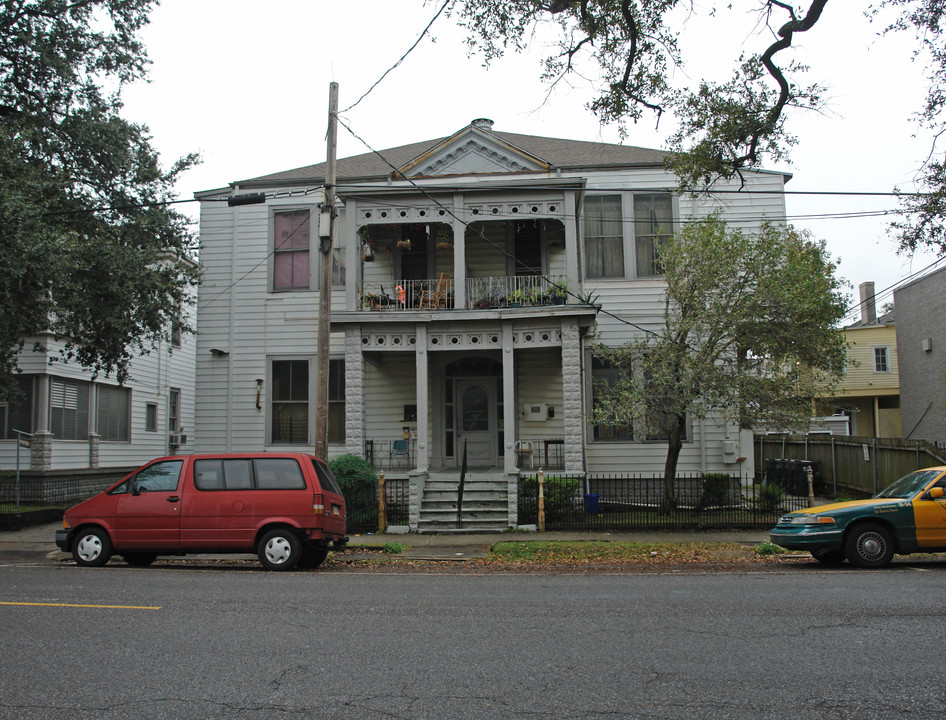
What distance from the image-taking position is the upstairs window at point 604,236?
20.0 metres

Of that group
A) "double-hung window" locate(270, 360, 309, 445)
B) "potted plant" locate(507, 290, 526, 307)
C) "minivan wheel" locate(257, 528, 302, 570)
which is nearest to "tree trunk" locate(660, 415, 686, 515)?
"potted plant" locate(507, 290, 526, 307)

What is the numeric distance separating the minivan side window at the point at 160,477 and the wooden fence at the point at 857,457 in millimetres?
15478

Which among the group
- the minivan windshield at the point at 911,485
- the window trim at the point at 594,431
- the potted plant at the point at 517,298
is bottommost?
the minivan windshield at the point at 911,485

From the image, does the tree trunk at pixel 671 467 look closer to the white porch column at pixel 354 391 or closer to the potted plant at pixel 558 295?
the potted plant at pixel 558 295

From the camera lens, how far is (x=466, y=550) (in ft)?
46.0

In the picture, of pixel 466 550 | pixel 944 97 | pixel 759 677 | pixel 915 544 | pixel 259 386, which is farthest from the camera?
pixel 259 386

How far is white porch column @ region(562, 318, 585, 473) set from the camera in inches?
682

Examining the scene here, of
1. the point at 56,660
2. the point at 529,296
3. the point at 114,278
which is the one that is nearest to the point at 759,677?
the point at 56,660

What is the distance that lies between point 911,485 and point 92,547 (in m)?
12.3

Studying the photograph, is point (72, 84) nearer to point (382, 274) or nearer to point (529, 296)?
point (382, 274)

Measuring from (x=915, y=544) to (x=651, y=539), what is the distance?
4757 mm

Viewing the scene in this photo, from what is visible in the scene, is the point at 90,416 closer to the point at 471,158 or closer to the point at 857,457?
the point at 471,158

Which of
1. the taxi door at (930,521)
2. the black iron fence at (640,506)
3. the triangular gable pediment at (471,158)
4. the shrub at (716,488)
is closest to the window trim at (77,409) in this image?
the triangular gable pediment at (471,158)

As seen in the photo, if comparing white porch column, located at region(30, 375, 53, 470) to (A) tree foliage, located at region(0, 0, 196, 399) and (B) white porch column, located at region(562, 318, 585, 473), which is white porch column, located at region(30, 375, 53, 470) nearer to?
(A) tree foliage, located at region(0, 0, 196, 399)
